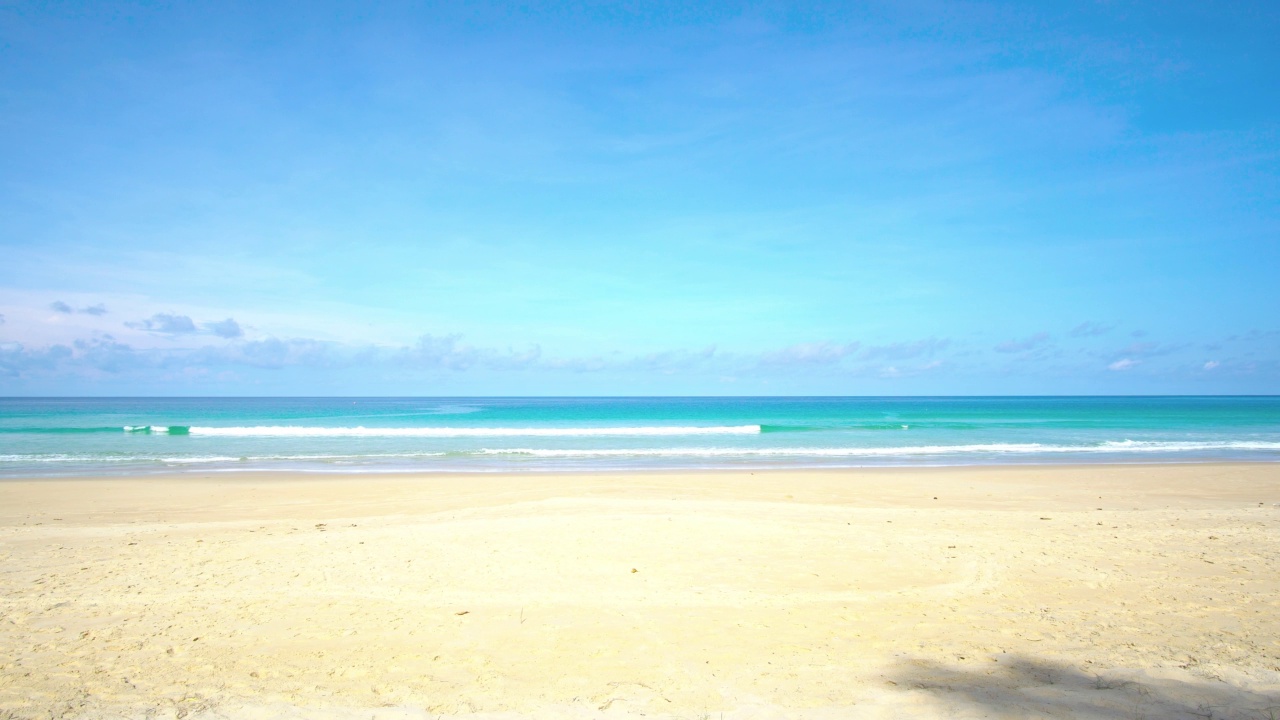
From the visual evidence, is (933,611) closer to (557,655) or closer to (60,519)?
(557,655)

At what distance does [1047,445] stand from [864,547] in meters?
26.9

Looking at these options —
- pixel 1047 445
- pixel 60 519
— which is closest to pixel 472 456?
pixel 60 519

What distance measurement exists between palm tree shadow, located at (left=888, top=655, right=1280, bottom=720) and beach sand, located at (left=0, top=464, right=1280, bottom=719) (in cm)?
2

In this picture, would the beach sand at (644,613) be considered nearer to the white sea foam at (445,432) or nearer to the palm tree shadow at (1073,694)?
the palm tree shadow at (1073,694)

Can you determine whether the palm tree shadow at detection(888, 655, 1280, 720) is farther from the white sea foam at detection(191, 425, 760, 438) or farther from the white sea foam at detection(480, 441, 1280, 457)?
the white sea foam at detection(191, 425, 760, 438)

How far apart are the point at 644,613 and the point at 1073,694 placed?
3.42 meters

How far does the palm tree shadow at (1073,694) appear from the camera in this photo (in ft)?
13.7

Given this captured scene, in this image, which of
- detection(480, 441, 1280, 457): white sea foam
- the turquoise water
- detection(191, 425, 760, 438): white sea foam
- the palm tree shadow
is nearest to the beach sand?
the palm tree shadow

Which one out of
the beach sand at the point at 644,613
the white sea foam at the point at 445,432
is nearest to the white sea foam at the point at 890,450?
the white sea foam at the point at 445,432

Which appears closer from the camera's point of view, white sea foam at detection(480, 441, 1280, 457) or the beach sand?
the beach sand

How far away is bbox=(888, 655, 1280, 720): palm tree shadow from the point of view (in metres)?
4.18

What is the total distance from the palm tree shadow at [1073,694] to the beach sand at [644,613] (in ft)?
0.07

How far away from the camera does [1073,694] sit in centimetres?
444

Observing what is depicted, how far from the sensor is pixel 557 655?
17.0ft
